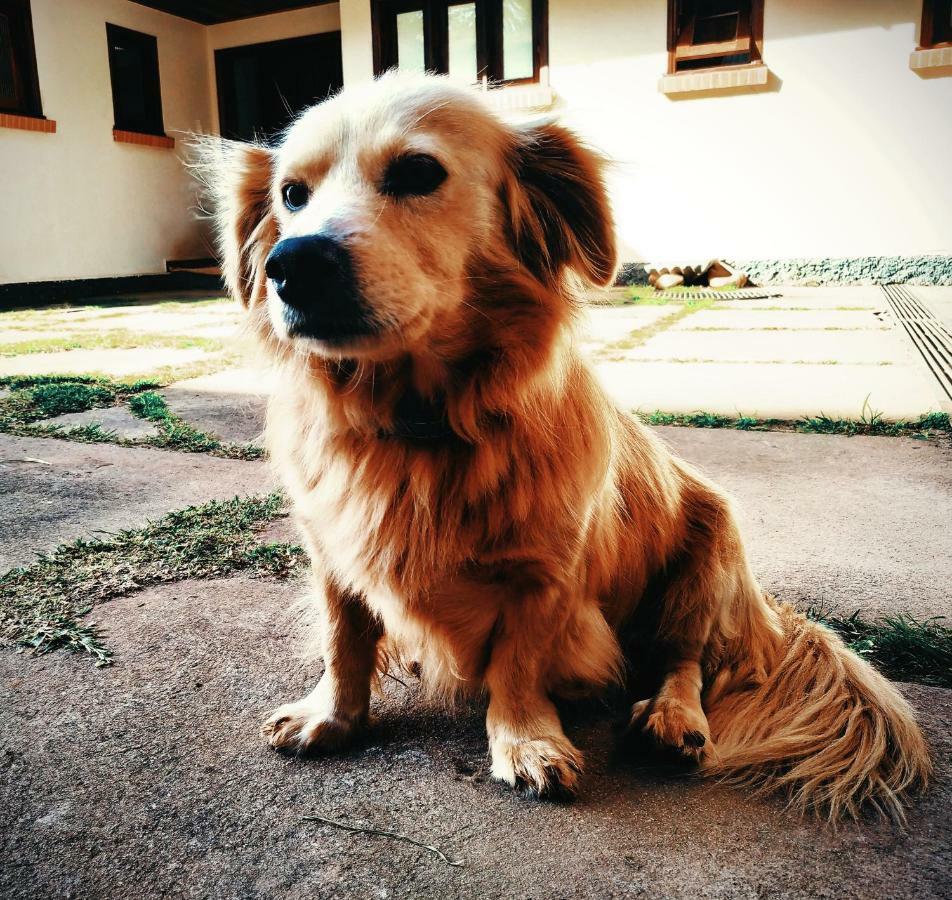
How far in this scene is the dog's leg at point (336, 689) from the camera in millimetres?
1281

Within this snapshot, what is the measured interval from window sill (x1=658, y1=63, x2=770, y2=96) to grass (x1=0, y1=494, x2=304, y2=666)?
24.9ft

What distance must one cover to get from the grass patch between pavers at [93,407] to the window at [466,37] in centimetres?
→ 644

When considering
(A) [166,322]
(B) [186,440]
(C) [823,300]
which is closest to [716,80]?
(C) [823,300]

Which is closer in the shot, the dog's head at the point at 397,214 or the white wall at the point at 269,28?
the dog's head at the point at 397,214

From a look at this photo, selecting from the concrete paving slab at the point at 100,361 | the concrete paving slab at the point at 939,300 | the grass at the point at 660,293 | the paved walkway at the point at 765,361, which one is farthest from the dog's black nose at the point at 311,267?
the grass at the point at 660,293

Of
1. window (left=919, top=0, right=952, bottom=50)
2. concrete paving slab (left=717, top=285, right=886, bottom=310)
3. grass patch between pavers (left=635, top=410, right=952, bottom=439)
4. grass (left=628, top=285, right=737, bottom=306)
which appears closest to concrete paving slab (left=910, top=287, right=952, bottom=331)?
concrete paving slab (left=717, top=285, right=886, bottom=310)

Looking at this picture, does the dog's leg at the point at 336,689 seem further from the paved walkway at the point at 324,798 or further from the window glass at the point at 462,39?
the window glass at the point at 462,39

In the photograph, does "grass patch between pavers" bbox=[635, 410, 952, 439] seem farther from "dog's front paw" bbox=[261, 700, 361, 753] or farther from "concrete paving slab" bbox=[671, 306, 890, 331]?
"concrete paving slab" bbox=[671, 306, 890, 331]

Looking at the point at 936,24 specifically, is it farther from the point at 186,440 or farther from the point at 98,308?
the point at 98,308

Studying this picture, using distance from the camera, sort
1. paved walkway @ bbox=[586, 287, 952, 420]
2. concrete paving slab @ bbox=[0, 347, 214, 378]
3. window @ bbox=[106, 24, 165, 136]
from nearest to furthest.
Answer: paved walkway @ bbox=[586, 287, 952, 420] → concrete paving slab @ bbox=[0, 347, 214, 378] → window @ bbox=[106, 24, 165, 136]

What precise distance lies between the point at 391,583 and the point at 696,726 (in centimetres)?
56

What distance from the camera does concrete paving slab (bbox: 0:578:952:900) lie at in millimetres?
983

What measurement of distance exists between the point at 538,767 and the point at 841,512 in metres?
1.47

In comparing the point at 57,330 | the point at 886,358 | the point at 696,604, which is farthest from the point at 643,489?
the point at 57,330
